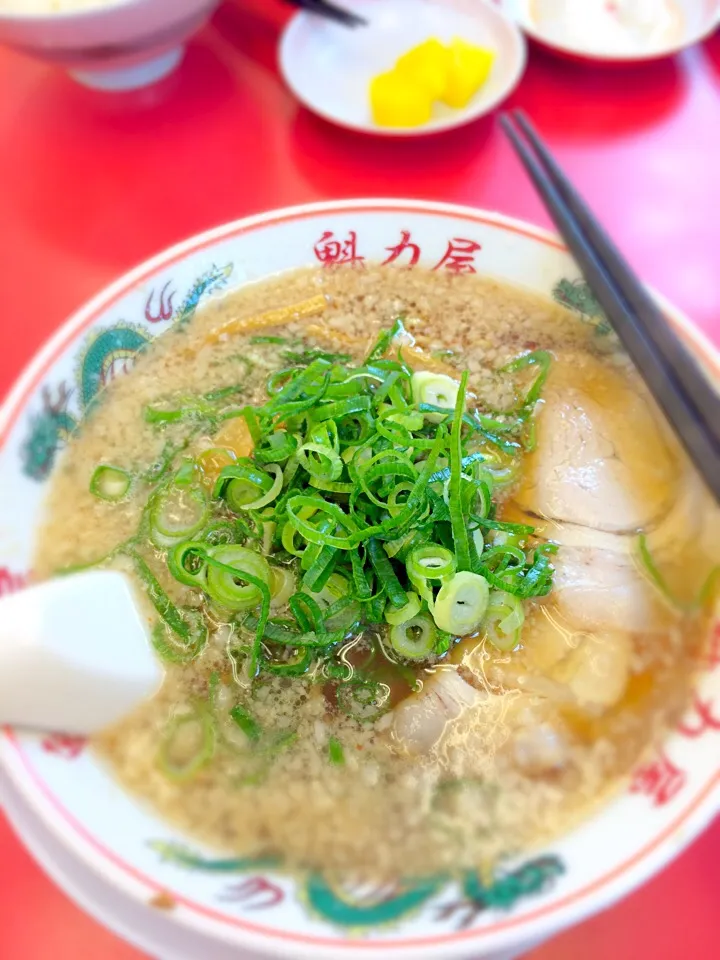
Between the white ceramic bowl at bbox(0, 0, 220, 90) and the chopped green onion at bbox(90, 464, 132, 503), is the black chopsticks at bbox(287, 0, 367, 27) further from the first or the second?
the chopped green onion at bbox(90, 464, 132, 503)

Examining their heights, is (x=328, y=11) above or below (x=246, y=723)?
above

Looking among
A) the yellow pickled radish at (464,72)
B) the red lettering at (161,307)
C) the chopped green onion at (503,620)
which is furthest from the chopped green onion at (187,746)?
the yellow pickled radish at (464,72)

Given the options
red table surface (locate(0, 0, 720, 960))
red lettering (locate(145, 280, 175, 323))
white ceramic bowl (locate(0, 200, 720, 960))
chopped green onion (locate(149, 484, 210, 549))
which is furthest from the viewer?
red table surface (locate(0, 0, 720, 960))

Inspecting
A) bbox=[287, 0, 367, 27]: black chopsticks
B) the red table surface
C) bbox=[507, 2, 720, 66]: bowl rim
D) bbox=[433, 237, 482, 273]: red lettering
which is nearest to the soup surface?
bbox=[433, 237, 482, 273]: red lettering

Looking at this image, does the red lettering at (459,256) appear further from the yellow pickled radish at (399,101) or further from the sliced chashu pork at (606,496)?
the yellow pickled radish at (399,101)

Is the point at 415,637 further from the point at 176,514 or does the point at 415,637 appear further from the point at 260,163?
the point at 260,163

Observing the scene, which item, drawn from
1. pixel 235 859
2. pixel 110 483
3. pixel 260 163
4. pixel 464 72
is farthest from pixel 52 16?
pixel 235 859
